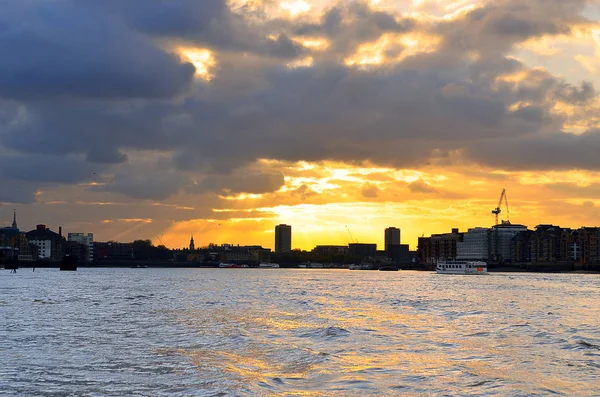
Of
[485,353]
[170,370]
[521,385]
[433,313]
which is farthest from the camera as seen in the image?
[433,313]

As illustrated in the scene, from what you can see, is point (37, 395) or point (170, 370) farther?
point (170, 370)

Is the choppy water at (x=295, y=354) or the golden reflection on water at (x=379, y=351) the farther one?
the golden reflection on water at (x=379, y=351)

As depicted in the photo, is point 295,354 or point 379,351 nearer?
point 295,354

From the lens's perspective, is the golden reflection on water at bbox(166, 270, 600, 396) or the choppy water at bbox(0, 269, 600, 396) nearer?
the choppy water at bbox(0, 269, 600, 396)

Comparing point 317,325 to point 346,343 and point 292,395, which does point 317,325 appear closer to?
point 346,343

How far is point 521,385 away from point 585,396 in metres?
2.61

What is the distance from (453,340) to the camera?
137ft

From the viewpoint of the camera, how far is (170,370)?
29406mm

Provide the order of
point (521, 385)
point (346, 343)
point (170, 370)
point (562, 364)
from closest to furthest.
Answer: point (521, 385) < point (170, 370) < point (562, 364) < point (346, 343)

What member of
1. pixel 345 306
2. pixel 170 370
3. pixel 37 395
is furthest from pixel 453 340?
pixel 345 306

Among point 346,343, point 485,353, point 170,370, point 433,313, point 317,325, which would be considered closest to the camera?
point 170,370

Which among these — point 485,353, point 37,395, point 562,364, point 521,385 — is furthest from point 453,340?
point 37,395

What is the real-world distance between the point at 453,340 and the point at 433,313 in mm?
22872

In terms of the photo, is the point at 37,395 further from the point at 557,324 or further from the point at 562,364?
the point at 557,324
